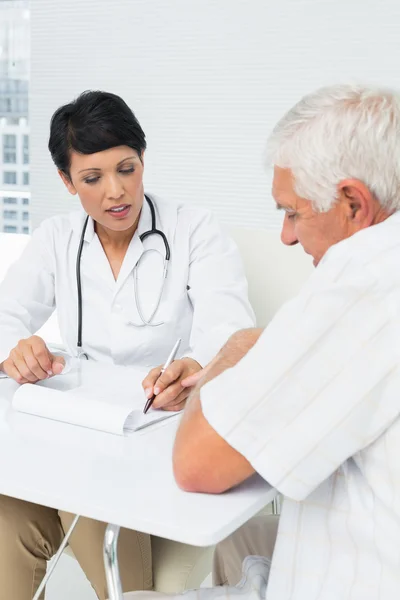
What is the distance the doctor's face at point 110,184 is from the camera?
6.03 ft

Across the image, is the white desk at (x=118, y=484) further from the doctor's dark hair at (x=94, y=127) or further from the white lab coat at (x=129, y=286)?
the doctor's dark hair at (x=94, y=127)

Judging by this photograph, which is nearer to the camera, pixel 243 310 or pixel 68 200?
pixel 243 310

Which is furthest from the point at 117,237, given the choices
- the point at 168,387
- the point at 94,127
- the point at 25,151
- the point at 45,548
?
the point at 25,151

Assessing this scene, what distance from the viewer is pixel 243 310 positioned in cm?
181

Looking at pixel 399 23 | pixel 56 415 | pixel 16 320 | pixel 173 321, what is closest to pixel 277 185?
pixel 56 415

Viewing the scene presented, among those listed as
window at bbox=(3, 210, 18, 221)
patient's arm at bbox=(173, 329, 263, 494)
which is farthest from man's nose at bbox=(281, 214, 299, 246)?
window at bbox=(3, 210, 18, 221)

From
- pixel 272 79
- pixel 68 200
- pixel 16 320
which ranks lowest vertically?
pixel 68 200

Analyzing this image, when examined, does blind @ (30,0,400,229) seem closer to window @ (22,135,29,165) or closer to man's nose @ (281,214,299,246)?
window @ (22,135,29,165)

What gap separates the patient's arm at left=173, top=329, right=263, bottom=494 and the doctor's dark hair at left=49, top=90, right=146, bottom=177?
0.92 metres

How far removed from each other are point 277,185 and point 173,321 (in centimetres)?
81

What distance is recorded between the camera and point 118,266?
6.41 feet

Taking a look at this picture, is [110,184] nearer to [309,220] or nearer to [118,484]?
[309,220]

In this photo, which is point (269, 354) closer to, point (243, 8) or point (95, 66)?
point (243, 8)

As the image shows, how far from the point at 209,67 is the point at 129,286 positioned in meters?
2.79
